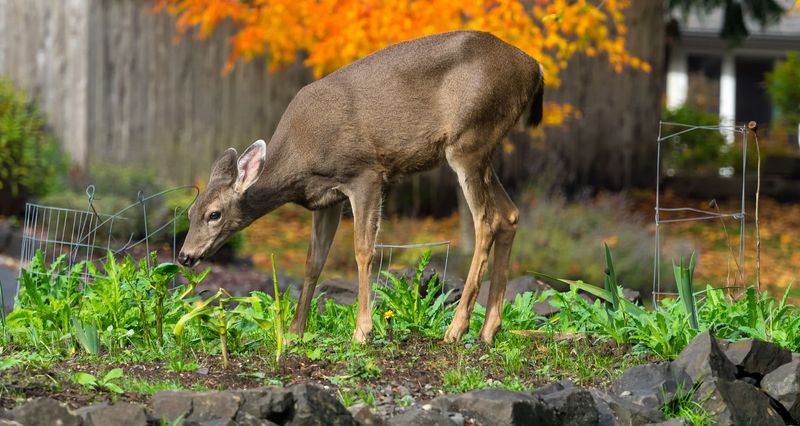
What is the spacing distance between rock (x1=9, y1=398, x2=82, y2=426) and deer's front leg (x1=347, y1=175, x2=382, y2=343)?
2.28 metres

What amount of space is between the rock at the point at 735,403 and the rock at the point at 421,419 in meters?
1.32

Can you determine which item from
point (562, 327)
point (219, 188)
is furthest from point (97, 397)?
point (562, 327)

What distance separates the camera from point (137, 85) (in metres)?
15.7

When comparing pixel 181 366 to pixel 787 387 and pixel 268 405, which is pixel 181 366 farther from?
pixel 787 387

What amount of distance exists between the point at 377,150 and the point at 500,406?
6.84ft

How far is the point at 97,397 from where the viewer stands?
17.2 feet

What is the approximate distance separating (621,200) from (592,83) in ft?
15.8

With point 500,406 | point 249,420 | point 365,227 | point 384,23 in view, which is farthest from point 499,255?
point 384,23

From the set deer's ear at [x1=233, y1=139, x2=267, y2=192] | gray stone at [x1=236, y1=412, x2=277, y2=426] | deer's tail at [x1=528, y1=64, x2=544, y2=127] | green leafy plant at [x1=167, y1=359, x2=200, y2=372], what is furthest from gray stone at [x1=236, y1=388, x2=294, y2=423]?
deer's tail at [x1=528, y1=64, x2=544, y2=127]

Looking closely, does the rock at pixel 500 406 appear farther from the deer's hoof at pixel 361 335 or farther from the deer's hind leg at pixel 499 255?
the deer's hind leg at pixel 499 255

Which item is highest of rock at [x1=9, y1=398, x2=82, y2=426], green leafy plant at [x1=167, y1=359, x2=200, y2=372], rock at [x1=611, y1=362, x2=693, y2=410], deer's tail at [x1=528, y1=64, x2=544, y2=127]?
deer's tail at [x1=528, y1=64, x2=544, y2=127]

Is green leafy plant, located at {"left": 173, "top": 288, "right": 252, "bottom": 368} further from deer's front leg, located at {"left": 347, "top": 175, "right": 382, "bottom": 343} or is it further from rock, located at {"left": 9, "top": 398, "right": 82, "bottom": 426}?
rock, located at {"left": 9, "top": 398, "right": 82, "bottom": 426}

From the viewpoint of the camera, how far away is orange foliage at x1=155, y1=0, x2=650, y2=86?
1095cm

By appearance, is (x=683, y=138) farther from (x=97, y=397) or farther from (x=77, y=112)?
(x=97, y=397)
